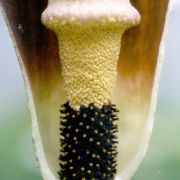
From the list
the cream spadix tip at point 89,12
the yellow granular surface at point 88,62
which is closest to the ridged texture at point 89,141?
the yellow granular surface at point 88,62

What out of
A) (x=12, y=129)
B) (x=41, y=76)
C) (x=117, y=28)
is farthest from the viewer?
(x=12, y=129)

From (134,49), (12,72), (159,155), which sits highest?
(134,49)

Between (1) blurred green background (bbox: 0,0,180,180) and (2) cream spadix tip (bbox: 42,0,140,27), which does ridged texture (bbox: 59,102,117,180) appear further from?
(1) blurred green background (bbox: 0,0,180,180)

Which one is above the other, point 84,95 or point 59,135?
point 84,95

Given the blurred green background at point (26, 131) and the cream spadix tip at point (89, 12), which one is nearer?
the cream spadix tip at point (89, 12)

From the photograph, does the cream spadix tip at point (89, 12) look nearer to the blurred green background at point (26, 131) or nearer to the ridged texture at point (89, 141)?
the ridged texture at point (89, 141)

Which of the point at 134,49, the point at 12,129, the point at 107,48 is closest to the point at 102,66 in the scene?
the point at 107,48

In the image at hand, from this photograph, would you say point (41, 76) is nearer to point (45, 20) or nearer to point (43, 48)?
point (43, 48)
